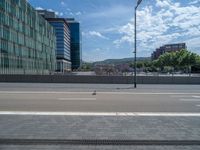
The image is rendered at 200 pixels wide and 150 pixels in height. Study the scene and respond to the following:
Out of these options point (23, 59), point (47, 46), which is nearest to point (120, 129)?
point (23, 59)

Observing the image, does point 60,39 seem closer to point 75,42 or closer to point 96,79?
point 75,42

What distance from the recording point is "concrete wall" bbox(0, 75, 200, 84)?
34.5m

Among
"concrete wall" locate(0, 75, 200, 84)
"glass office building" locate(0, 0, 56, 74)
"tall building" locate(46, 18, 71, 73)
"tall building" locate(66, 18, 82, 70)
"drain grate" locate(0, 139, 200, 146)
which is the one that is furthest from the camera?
"tall building" locate(66, 18, 82, 70)

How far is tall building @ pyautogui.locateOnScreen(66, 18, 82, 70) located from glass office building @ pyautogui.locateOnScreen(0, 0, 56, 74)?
80.9m

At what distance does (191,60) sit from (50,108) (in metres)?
105

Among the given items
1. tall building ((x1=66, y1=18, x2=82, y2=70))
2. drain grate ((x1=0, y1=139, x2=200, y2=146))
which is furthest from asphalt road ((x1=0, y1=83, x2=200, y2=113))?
tall building ((x1=66, y1=18, x2=82, y2=70))

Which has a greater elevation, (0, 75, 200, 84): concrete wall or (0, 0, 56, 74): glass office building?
(0, 0, 56, 74): glass office building

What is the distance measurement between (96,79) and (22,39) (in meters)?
37.7

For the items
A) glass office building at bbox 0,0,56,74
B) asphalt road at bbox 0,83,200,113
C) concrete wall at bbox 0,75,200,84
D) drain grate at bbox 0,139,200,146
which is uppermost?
glass office building at bbox 0,0,56,74

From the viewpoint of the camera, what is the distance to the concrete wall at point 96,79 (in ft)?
113

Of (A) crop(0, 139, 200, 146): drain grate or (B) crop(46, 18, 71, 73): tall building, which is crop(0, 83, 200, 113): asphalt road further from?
(B) crop(46, 18, 71, 73): tall building

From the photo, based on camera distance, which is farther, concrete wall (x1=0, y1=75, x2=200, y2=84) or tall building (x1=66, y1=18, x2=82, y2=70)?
tall building (x1=66, y1=18, x2=82, y2=70)

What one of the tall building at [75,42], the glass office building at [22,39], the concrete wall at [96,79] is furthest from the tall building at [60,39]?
the concrete wall at [96,79]

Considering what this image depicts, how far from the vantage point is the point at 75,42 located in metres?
179
